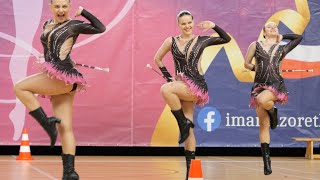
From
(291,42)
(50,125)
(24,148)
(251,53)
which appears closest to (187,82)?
(251,53)

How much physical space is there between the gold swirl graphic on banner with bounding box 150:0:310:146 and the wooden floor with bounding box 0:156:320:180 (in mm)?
379

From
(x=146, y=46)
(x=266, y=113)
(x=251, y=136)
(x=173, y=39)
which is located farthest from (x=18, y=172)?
(x=251, y=136)

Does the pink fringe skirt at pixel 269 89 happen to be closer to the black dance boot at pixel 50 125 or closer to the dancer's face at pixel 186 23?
the dancer's face at pixel 186 23

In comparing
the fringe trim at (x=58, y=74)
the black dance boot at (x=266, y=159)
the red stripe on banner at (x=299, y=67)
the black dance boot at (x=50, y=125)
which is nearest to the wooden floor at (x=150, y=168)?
the black dance boot at (x=266, y=159)

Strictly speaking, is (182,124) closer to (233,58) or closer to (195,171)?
(195,171)

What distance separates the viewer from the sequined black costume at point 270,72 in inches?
278

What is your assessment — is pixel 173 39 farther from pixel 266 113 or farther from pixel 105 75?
pixel 105 75

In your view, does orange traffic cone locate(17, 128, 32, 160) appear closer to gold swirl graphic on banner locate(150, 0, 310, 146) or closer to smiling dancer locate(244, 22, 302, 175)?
gold swirl graphic on banner locate(150, 0, 310, 146)

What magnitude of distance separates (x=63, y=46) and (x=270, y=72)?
8.32 feet

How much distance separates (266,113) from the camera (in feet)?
23.5

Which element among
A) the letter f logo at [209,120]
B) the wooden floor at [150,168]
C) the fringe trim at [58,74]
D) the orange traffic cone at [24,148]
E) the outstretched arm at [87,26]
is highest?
the outstretched arm at [87,26]

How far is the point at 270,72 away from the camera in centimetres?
709

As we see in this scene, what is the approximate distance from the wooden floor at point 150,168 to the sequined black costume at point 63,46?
1.43 m

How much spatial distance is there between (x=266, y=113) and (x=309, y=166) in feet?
6.30
